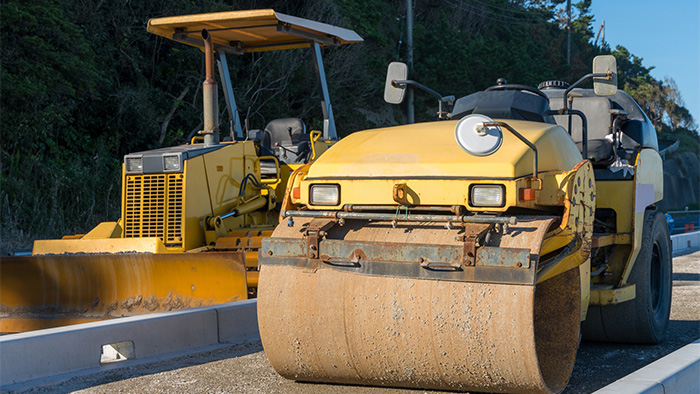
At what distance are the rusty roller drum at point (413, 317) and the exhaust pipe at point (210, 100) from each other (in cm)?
432

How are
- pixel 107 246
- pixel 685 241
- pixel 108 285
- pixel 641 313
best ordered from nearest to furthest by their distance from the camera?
pixel 641 313
pixel 108 285
pixel 107 246
pixel 685 241

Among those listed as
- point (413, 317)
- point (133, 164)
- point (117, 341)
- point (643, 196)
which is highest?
point (133, 164)

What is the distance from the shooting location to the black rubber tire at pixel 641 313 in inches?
258

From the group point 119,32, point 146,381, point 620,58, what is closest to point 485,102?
point 146,381

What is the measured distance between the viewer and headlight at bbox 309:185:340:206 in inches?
194

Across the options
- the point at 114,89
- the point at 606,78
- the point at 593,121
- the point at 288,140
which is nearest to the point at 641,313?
the point at 593,121

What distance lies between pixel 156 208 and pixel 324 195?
4316mm

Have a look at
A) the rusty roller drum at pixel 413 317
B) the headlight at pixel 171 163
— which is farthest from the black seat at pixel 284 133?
the rusty roller drum at pixel 413 317

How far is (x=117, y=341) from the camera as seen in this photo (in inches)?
238

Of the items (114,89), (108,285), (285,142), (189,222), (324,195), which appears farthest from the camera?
(114,89)

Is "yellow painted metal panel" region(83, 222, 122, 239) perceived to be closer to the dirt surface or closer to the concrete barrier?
the dirt surface

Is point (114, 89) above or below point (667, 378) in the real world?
above

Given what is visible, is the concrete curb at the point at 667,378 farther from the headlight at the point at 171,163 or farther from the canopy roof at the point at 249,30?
the canopy roof at the point at 249,30

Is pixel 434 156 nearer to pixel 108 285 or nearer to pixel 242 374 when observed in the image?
pixel 242 374
